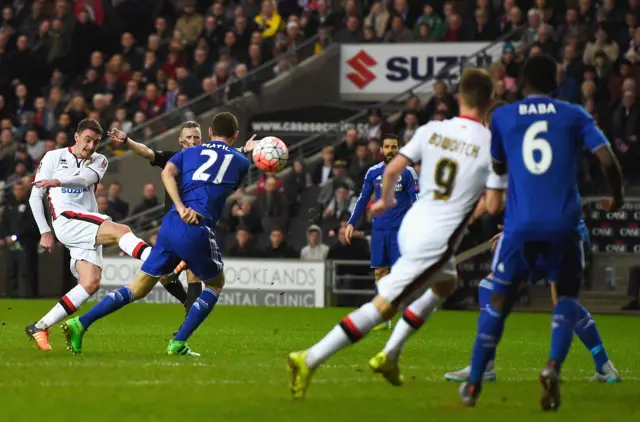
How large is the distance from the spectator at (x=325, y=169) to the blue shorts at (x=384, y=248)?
252 inches

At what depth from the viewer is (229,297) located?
21.3m

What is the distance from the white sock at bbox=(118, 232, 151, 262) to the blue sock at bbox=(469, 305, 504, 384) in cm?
467

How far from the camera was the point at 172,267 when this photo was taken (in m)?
10.8

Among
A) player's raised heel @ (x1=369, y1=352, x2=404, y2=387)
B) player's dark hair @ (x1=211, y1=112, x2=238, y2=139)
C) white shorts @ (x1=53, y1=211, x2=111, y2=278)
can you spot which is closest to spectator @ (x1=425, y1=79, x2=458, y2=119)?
white shorts @ (x1=53, y1=211, x2=111, y2=278)

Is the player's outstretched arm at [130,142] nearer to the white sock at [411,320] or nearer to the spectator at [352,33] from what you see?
the white sock at [411,320]

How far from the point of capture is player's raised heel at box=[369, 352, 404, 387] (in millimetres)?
8812

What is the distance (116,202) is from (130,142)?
39.7 ft

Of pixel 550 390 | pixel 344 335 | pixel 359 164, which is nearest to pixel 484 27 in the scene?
pixel 359 164

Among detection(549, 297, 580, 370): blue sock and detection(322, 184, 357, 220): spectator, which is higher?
detection(549, 297, 580, 370): blue sock

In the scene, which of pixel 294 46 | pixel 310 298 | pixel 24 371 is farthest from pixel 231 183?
pixel 294 46

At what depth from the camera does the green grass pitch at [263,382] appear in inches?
293

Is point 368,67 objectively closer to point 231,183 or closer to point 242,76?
point 242,76

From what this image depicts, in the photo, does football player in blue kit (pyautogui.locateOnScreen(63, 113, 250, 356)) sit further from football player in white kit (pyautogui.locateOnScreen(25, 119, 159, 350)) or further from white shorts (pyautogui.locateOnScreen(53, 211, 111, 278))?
white shorts (pyautogui.locateOnScreen(53, 211, 111, 278))

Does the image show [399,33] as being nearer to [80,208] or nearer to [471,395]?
[80,208]
